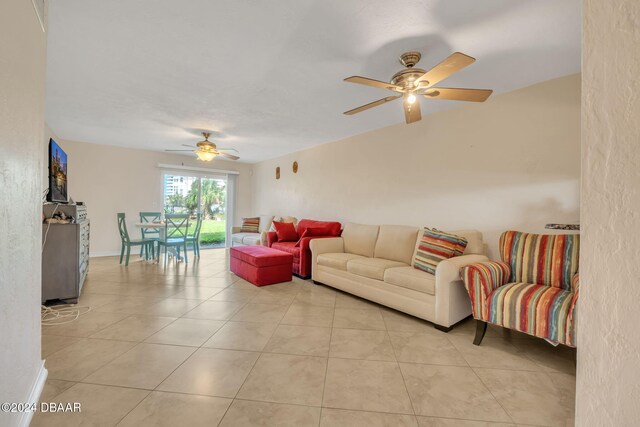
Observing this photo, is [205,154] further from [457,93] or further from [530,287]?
[530,287]

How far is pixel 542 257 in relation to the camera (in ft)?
7.28

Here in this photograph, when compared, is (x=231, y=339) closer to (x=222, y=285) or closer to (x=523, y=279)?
(x=222, y=285)

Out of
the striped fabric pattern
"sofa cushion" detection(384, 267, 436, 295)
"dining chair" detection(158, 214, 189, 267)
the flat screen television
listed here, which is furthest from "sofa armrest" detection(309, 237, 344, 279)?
the flat screen television

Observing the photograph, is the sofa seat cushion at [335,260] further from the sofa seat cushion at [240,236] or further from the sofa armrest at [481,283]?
the sofa seat cushion at [240,236]

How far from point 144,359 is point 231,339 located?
592 millimetres

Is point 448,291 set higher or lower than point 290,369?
higher

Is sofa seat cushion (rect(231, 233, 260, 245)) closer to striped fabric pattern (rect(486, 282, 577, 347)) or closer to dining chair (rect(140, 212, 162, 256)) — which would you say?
dining chair (rect(140, 212, 162, 256))

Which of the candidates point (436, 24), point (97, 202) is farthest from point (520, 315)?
point (97, 202)

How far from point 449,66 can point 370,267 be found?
6.69ft

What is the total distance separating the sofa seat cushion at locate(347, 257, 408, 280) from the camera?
114 inches

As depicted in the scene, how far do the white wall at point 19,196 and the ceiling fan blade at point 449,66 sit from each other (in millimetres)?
2054

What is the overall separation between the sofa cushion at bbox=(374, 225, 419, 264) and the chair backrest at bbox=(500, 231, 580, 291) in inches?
38.1

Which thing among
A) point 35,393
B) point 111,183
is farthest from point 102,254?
point 35,393

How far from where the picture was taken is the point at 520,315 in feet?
6.20
